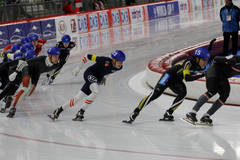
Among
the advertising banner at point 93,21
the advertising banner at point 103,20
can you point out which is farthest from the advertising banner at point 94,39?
the advertising banner at point 103,20

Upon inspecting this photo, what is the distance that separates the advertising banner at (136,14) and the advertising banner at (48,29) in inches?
231

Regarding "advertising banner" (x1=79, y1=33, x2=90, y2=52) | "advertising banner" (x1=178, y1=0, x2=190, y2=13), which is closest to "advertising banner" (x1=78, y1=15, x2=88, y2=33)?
"advertising banner" (x1=79, y1=33, x2=90, y2=52)

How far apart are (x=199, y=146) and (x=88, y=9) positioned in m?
17.0

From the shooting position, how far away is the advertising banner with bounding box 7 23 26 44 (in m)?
15.8

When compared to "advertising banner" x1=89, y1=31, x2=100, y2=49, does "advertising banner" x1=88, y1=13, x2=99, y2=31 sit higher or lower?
higher

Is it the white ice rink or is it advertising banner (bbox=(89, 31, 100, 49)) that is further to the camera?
advertising banner (bbox=(89, 31, 100, 49))

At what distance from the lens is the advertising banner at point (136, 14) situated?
22.7 metres

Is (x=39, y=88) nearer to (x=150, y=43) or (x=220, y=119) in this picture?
(x=220, y=119)

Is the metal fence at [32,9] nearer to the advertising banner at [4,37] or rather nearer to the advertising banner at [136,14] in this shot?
the advertising banner at [4,37]

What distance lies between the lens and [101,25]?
20.7 m

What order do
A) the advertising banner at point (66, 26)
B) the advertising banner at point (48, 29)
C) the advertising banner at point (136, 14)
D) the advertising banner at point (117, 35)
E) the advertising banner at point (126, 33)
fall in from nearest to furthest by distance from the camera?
the advertising banner at point (117, 35)
the advertising banner at point (126, 33)
the advertising banner at point (48, 29)
the advertising banner at point (66, 26)
the advertising banner at point (136, 14)

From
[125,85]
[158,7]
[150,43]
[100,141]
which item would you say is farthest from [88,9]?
[100,141]

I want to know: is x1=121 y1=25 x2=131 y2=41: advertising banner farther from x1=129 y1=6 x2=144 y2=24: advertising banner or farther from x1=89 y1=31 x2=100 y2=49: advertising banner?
x1=129 y1=6 x2=144 y2=24: advertising banner

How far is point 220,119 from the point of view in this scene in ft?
20.6
